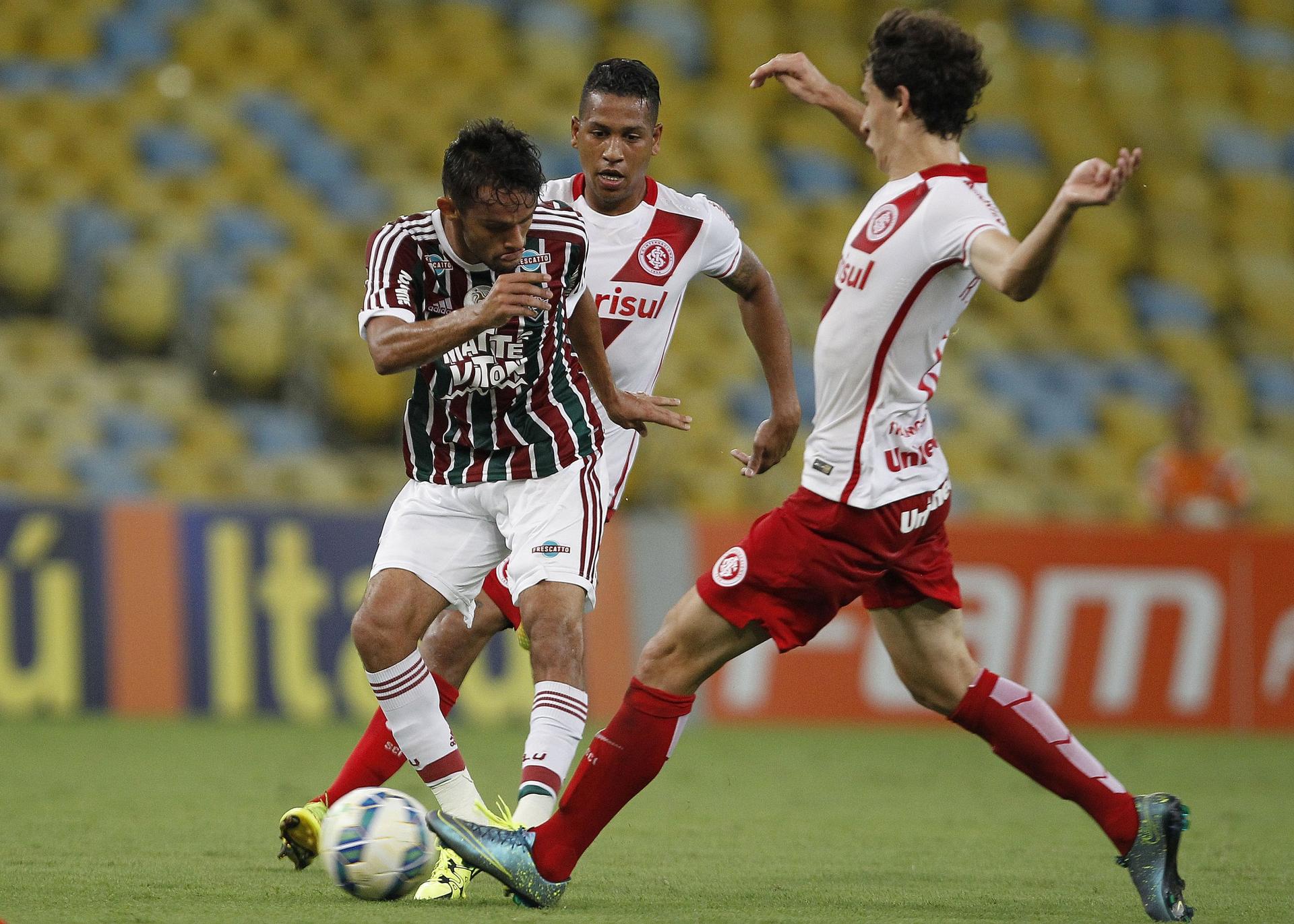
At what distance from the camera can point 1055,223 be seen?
12.2 feet

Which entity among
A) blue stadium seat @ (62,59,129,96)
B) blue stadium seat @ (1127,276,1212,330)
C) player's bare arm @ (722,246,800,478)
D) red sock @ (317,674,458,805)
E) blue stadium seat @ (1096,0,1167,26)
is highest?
blue stadium seat @ (1096,0,1167,26)

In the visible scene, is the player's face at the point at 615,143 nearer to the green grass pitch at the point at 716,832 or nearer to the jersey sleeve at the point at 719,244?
the jersey sleeve at the point at 719,244

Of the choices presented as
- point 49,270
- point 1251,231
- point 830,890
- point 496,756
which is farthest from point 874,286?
point 1251,231

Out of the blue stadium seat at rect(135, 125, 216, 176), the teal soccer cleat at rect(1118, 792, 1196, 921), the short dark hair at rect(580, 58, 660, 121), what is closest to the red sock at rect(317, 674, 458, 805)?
the short dark hair at rect(580, 58, 660, 121)

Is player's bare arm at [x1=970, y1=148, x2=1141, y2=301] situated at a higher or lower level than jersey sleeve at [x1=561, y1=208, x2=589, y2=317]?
higher

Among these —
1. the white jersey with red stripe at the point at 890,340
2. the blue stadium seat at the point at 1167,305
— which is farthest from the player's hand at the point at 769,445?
the blue stadium seat at the point at 1167,305

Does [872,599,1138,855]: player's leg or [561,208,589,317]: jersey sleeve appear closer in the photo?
[872,599,1138,855]: player's leg

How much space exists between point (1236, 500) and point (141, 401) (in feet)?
23.8

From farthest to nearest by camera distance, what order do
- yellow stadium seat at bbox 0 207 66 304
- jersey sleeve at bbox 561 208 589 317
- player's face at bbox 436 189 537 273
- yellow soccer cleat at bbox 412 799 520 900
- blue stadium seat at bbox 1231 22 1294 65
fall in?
blue stadium seat at bbox 1231 22 1294 65, yellow stadium seat at bbox 0 207 66 304, jersey sleeve at bbox 561 208 589 317, yellow soccer cleat at bbox 412 799 520 900, player's face at bbox 436 189 537 273

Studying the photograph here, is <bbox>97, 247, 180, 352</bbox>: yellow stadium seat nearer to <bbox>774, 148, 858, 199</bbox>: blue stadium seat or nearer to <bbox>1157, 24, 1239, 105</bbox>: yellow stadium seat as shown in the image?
<bbox>774, 148, 858, 199</bbox>: blue stadium seat

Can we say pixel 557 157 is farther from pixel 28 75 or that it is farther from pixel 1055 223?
pixel 1055 223

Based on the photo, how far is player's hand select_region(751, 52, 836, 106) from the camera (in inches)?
198

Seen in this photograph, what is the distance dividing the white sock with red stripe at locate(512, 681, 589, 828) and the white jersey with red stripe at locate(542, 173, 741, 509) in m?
0.96

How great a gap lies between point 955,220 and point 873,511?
2.38ft
